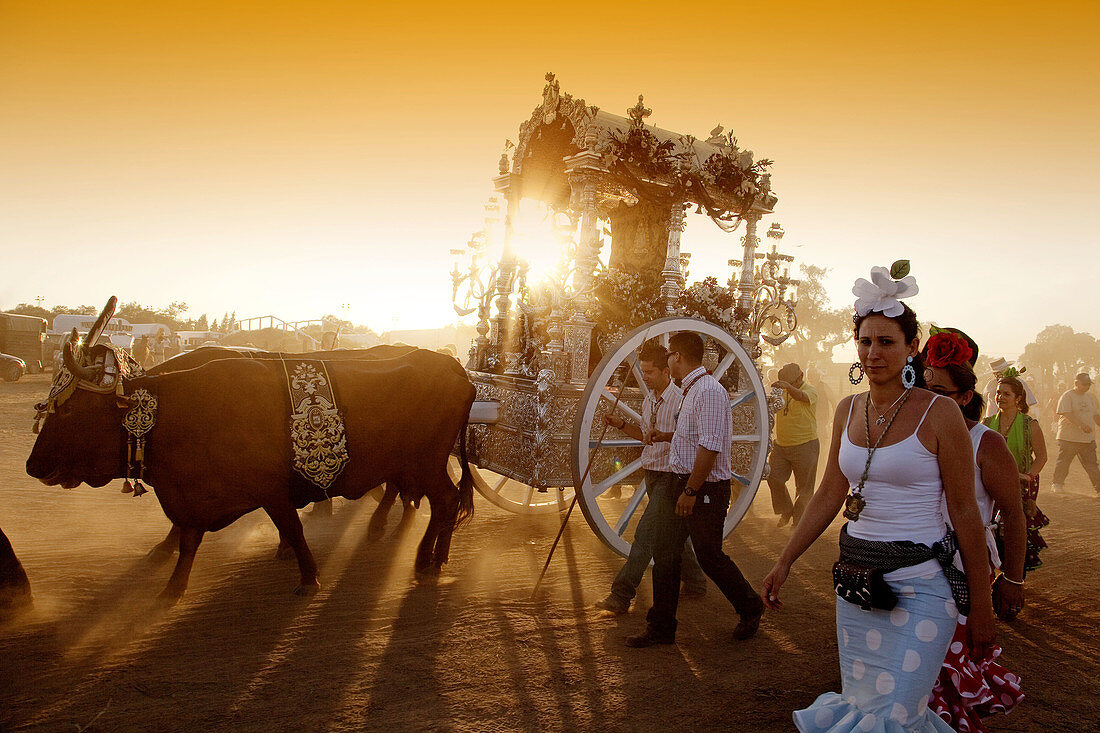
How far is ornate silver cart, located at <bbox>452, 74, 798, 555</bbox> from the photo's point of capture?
18.7 ft

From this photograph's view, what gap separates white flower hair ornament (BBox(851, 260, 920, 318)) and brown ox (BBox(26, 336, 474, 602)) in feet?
12.0

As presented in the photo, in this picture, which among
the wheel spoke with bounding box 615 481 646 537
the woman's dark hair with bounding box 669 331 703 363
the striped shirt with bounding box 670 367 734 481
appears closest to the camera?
the striped shirt with bounding box 670 367 734 481

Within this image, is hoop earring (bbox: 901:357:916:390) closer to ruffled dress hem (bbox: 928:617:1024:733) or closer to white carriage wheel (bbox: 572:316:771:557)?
ruffled dress hem (bbox: 928:617:1024:733)

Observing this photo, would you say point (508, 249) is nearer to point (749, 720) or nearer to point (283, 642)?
point (283, 642)

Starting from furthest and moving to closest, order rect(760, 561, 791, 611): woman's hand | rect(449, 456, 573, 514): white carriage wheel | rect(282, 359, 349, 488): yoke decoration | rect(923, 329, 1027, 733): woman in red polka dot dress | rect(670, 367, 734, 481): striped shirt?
rect(449, 456, 573, 514): white carriage wheel
rect(282, 359, 349, 488): yoke decoration
rect(670, 367, 734, 481): striped shirt
rect(760, 561, 791, 611): woman's hand
rect(923, 329, 1027, 733): woman in red polka dot dress

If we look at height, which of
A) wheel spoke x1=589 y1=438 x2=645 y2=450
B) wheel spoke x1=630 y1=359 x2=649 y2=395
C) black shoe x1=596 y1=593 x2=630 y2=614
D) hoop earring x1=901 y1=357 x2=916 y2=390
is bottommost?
black shoe x1=596 y1=593 x2=630 y2=614

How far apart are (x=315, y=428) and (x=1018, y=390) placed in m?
5.51

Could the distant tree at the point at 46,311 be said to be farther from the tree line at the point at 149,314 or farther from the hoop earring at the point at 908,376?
the hoop earring at the point at 908,376

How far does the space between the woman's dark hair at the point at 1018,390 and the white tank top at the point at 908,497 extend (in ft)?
13.0

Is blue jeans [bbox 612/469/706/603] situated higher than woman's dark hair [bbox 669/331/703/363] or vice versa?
woman's dark hair [bbox 669/331/703/363]

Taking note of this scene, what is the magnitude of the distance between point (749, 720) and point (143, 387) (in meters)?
4.17

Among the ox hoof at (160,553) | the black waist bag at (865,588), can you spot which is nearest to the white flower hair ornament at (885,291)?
the black waist bag at (865,588)

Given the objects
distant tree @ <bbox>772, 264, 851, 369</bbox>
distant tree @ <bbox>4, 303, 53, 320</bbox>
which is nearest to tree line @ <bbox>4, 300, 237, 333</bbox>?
distant tree @ <bbox>4, 303, 53, 320</bbox>

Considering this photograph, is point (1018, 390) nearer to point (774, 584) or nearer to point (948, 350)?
point (948, 350)
